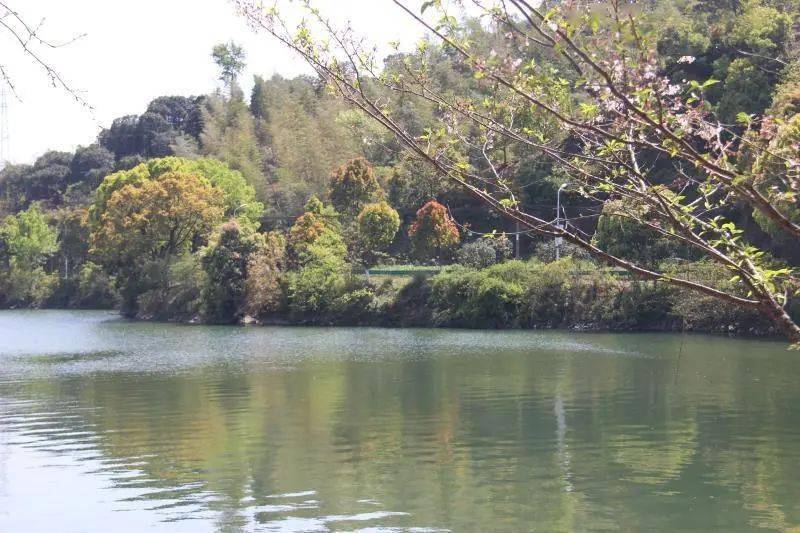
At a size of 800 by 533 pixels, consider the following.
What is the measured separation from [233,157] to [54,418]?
47.1 m

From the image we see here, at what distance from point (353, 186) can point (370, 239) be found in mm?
4504

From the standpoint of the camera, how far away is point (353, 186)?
4591 centimetres

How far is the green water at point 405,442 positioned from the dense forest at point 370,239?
6.54m

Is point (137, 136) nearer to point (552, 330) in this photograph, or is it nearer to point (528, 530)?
point (552, 330)

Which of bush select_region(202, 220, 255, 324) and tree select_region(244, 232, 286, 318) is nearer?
tree select_region(244, 232, 286, 318)

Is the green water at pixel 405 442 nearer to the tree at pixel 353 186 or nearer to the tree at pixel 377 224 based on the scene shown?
the tree at pixel 377 224

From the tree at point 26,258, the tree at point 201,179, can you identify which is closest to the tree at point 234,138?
the tree at point 201,179

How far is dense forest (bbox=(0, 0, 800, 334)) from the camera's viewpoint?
34.8m

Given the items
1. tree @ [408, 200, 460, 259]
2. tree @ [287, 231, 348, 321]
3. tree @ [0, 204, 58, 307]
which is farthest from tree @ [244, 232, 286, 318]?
tree @ [0, 204, 58, 307]

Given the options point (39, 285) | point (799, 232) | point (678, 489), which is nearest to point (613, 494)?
point (678, 489)

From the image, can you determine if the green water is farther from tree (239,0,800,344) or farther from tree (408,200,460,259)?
→ tree (408,200,460,259)

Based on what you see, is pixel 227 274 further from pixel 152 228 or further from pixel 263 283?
pixel 152 228

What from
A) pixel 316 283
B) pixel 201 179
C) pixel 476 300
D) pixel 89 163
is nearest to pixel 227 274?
pixel 316 283

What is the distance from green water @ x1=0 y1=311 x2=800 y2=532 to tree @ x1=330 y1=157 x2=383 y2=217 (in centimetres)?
2118
